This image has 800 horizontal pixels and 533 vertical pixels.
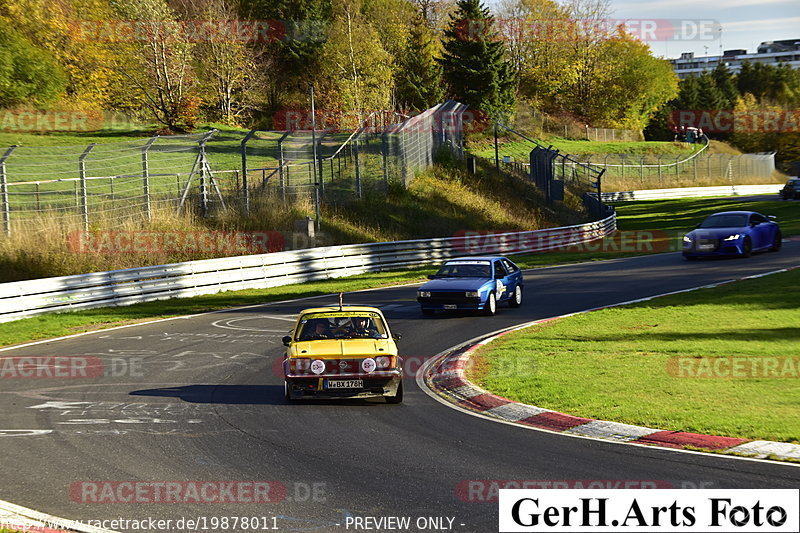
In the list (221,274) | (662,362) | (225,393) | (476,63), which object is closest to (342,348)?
(225,393)

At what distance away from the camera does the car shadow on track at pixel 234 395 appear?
1218cm

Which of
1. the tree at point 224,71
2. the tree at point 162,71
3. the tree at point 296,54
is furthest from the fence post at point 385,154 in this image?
the tree at point 296,54

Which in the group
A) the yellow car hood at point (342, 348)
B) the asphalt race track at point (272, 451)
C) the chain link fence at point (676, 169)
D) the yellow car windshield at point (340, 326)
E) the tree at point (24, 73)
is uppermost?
the tree at point (24, 73)

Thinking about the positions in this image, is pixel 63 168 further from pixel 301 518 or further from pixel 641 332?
pixel 301 518

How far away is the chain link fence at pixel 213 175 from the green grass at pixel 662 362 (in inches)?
598

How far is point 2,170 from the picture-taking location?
25906 millimetres

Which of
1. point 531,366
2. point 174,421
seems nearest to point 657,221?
point 531,366

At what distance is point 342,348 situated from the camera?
12188 millimetres

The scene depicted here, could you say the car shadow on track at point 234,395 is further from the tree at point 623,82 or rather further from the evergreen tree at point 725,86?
the evergreen tree at point 725,86

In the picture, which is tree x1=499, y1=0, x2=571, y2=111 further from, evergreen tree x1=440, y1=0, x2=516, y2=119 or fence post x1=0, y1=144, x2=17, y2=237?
fence post x1=0, y1=144, x2=17, y2=237

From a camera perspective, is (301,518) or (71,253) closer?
(301,518)

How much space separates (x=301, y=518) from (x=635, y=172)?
86.9 m

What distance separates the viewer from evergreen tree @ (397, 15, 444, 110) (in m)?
86.7

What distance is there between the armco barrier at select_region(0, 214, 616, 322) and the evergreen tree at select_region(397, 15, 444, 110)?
1900 inches
